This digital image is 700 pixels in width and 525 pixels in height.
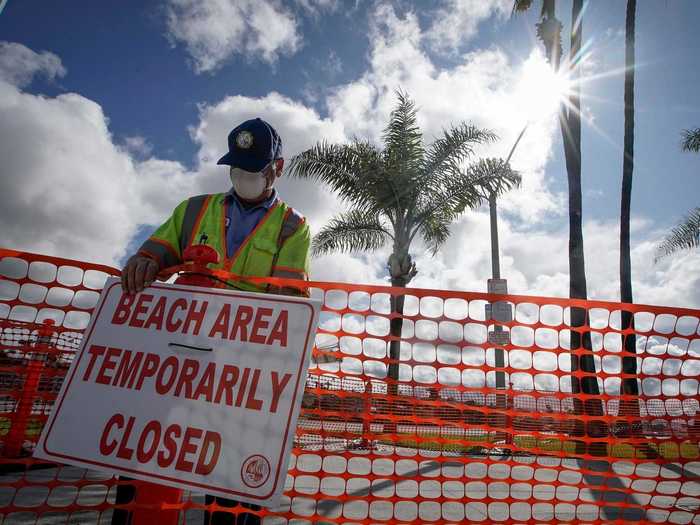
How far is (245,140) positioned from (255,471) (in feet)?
4.95

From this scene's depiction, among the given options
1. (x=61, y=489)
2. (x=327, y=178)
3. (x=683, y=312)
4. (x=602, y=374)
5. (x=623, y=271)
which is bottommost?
(x=61, y=489)

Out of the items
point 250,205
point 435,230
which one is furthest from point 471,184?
point 250,205

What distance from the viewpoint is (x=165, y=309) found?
1.70 meters

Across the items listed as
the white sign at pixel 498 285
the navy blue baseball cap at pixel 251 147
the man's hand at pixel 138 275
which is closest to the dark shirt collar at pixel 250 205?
the navy blue baseball cap at pixel 251 147

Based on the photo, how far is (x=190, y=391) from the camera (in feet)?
4.99

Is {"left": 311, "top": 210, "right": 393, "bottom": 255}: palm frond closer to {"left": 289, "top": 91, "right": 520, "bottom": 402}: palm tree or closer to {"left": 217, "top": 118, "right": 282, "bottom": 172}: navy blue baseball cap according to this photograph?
{"left": 289, "top": 91, "right": 520, "bottom": 402}: palm tree

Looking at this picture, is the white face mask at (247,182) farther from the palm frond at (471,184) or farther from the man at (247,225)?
the palm frond at (471,184)

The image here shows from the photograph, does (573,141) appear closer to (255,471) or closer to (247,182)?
(247,182)

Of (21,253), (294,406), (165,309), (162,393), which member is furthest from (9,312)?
(294,406)

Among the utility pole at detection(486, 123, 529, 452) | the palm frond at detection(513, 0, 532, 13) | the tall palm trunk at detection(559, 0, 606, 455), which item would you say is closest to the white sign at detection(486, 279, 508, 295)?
the utility pole at detection(486, 123, 529, 452)

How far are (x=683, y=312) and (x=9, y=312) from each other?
3.86 meters

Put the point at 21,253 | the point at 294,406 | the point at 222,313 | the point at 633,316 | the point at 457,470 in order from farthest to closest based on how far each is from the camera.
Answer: the point at 457,470, the point at 633,316, the point at 21,253, the point at 222,313, the point at 294,406

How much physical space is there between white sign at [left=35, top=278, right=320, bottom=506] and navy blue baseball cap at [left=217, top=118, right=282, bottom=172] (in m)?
0.75

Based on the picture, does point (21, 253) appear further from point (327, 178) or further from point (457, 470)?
point (327, 178)
